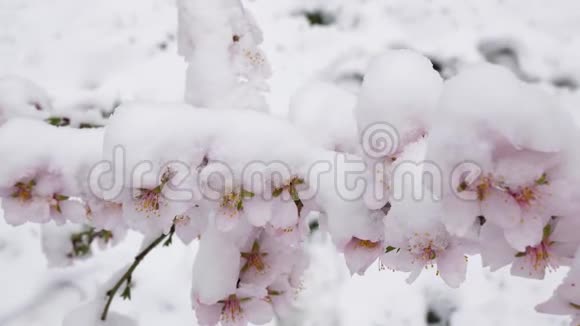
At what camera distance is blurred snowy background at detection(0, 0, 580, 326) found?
169 cm

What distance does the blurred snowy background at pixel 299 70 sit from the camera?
1.69m

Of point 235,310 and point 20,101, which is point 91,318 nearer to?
point 235,310

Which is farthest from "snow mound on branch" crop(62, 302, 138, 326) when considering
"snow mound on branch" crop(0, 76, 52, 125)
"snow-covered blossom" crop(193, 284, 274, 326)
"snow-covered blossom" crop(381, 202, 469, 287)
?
"snow-covered blossom" crop(381, 202, 469, 287)

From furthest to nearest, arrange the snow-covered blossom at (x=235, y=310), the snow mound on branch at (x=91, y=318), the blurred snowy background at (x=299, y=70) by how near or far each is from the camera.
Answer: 1. the blurred snowy background at (x=299, y=70)
2. the snow mound on branch at (x=91, y=318)
3. the snow-covered blossom at (x=235, y=310)

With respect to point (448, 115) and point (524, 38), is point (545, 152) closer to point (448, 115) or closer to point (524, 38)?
point (448, 115)

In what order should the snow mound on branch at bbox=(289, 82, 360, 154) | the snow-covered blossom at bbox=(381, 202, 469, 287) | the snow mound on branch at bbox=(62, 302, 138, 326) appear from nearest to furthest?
the snow-covered blossom at bbox=(381, 202, 469, 287) < the snow mound on branch at bbox=(289, 82, 360, 154) < the snow mound on branch at bbox=(62, 302, 138, 326)

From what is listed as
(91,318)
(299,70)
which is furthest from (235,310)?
(299,70)

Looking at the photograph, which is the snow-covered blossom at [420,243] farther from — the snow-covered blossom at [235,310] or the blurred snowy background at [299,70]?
the blurred snowy background at [299,70]

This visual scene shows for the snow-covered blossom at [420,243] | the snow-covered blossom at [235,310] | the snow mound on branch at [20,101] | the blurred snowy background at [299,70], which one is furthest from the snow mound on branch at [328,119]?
the blurred snowy background at [299,70]

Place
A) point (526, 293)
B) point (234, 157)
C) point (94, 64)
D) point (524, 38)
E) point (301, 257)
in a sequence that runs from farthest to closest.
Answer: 1. point (94, 64)
2. point (524, 38)
3. point (526, 293)
4. point (301, 257)
5. point (234, 157)

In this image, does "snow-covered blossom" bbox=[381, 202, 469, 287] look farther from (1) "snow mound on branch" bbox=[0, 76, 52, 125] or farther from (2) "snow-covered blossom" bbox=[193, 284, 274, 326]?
(1) "snow mound on branch" bbox=[0, 76, 52, 125]

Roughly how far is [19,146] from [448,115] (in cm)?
68

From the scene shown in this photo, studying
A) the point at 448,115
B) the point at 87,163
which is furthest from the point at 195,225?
the point at 448,115

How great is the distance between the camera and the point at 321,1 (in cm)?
239
